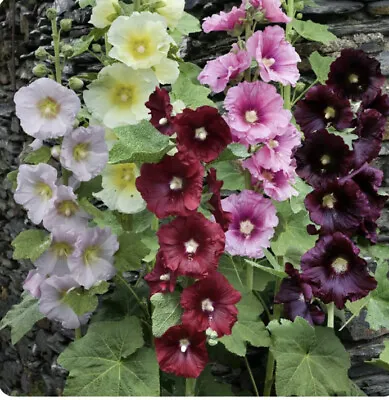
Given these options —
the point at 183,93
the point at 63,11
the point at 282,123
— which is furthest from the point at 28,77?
the point at 282,123

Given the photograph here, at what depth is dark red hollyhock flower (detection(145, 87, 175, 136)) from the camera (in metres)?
1.22

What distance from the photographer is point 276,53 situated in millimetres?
1455

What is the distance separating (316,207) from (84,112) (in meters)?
0.54

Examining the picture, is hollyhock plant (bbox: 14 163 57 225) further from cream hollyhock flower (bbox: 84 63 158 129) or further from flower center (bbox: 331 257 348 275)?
flower center (bbox: 331 257 348 275)

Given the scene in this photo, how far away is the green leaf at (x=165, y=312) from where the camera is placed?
49.1 inches

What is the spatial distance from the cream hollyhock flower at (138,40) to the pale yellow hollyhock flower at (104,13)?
0.29 ft

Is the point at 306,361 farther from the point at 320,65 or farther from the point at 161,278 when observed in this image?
the point at 320,65

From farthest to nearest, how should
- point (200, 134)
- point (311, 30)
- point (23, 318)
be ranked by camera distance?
point (311, 30) < point (23, 318) < point (200, 134)

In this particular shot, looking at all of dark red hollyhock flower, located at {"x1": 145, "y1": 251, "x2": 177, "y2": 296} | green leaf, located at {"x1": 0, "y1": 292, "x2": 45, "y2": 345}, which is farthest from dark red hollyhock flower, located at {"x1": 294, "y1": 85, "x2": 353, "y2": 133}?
green leaf, located at {"x1": 0, "y1": 292, "x2": 45, "y2": 345}

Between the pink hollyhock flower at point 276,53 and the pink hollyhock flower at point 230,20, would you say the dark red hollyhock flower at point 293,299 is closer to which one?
the pink hollyhock flower at point 276,53

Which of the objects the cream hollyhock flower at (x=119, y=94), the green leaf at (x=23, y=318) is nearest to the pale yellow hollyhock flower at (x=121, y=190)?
the cream hollyhock flower at (x=119, y=94)

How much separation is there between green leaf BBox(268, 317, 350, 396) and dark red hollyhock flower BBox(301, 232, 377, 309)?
10cm

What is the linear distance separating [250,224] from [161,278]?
33cm

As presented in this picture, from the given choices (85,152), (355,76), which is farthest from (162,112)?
(355,76)
